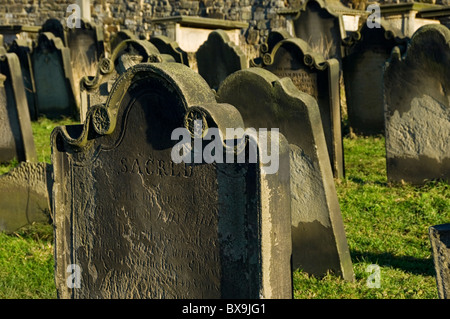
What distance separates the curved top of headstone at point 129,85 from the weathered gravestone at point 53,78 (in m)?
8.45

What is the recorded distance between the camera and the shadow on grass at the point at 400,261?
467 cm

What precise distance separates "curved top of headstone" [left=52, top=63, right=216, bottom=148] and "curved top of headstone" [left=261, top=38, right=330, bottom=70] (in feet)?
13.3

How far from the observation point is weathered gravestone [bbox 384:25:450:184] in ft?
21.3

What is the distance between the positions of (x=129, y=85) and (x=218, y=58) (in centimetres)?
662

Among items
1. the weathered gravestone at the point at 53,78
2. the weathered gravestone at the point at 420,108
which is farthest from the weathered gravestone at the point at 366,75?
the weathered gravestone at the point at 53,78

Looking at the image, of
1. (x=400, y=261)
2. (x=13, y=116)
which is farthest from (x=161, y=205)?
(x=13, y=116)

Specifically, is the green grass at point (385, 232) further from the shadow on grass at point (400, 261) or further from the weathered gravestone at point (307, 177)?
the weathered gravestone at point (307, 177)

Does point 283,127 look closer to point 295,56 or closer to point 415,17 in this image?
point 295,56

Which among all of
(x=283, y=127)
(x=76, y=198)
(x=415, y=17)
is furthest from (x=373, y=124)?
(x=76, y=198)

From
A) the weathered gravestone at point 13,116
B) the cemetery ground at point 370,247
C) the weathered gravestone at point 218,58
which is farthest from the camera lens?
the weathered gravestone at point 218,58

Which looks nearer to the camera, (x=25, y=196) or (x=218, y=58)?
(x=25, y=196)

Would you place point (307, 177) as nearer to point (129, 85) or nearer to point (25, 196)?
point (129, 85)

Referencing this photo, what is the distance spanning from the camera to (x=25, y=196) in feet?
18.1

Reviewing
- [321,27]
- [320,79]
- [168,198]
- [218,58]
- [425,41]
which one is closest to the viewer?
[168,198]
